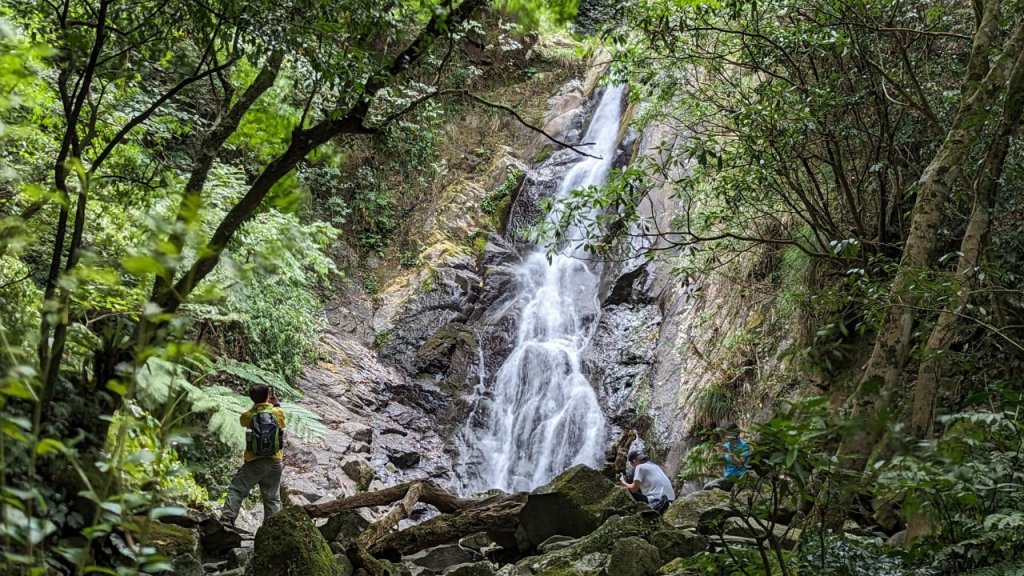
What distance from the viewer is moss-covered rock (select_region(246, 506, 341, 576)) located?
14.1 feet

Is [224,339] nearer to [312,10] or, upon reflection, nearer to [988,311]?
[312,10]

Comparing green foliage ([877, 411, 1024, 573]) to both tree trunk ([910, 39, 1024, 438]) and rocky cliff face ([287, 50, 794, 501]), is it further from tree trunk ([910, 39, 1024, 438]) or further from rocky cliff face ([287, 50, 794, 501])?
rocky cliff face ([287, 50, 794, 501])

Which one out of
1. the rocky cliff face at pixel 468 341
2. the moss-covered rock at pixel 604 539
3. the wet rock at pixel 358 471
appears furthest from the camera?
the rocky cliff face at pixel 468 341

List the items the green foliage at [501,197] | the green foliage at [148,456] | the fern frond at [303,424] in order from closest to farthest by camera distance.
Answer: the green foliage at [148,456], the fern frond at [303,424], the green foliage at [501,197]

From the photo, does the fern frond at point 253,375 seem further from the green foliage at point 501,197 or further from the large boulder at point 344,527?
the green foliage at point 501,197

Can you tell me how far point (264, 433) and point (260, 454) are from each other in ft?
0.70

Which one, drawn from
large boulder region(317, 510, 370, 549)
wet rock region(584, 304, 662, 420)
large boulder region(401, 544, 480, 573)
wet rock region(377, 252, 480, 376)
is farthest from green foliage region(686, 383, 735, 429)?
wet rock region(377, 252, 480, 376)

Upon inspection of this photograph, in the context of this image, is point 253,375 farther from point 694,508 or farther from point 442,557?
point 694,508

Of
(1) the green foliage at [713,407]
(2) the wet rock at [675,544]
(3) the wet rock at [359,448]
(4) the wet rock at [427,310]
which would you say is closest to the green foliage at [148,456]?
(2) the wet rock at [675,544]

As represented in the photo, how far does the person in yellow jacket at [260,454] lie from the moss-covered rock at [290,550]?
1775 mm

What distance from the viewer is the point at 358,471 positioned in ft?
32.9

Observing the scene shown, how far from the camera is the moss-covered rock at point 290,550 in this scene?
4289 mm

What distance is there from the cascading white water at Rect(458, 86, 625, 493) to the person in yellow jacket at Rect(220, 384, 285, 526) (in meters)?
5.26

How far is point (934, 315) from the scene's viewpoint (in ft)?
15.4
